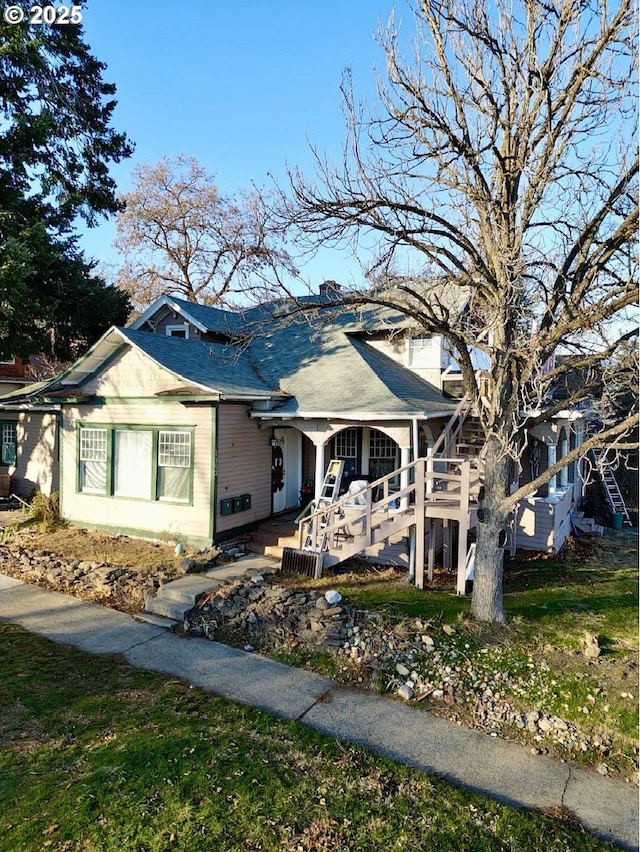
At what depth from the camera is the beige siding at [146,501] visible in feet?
39.7

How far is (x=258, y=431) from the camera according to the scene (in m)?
13.6

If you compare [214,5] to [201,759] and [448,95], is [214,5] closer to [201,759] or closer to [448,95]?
[448,95]

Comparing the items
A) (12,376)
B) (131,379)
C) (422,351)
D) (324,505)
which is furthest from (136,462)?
(12,376)

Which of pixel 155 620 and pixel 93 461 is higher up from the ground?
pixel 93 461

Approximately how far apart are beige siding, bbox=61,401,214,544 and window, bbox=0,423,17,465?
6064mm

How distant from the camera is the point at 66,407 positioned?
47.3ft

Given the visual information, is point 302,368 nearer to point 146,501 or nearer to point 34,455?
point 146,501

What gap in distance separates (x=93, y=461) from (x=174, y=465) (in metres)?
2.98

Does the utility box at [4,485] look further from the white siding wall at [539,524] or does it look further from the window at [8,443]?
the white siding wall at [539,524]

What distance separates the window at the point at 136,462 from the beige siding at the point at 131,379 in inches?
37.3

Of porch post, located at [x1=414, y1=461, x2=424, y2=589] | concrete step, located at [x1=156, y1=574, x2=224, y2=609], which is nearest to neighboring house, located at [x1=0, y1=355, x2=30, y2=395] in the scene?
concrete step, located at [x1=156, y1=574, x2=224, y2=609]

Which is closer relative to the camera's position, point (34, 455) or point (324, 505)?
point (324, 505)

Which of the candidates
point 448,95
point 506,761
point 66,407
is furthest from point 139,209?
point 506,761

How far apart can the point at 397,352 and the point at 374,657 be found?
1017 centimetres
